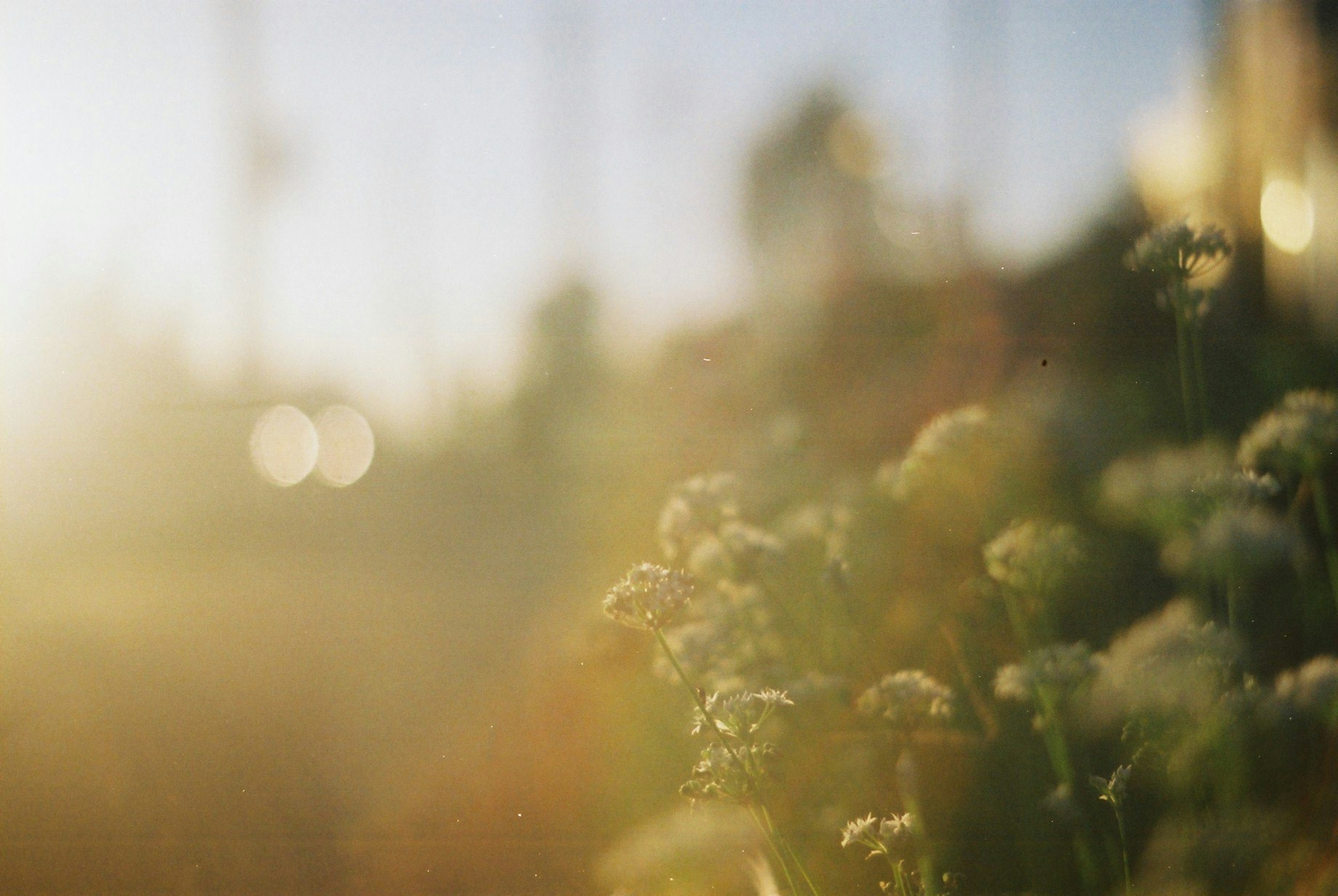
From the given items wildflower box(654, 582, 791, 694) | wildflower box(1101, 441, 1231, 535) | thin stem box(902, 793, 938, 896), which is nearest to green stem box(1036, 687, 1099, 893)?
thin stem box(902, 793, 938, 896)

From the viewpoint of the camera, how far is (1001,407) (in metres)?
1.90

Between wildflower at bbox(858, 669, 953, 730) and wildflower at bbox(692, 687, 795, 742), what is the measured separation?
26cm

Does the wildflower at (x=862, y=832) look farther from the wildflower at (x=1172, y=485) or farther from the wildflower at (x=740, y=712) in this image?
the wildflower at (x=1172, y=485)

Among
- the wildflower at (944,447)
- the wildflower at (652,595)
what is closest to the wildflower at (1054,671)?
the wildflower at (944,447)

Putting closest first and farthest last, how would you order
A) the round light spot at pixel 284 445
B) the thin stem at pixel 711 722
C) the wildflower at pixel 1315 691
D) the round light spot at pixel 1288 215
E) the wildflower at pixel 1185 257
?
the thin stem at pixel 711 722
the wildflower at pixel 1315 691
the wildflower at pixel 1185 257
the round light spot at pixel 1288 215
the round light spot at pixel 284 445

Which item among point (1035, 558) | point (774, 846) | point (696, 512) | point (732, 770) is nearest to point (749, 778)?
point (732, 770)

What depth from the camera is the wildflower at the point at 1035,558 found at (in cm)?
148

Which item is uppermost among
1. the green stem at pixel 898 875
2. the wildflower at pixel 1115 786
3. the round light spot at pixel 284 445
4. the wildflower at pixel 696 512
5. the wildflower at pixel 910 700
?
the round light spot at pixel 284 445

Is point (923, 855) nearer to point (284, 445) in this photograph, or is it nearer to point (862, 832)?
point (862, 832)

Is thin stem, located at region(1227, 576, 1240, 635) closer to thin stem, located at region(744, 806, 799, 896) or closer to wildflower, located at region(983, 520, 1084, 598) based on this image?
wildflower, located at region(983, 520, 1084, 598)

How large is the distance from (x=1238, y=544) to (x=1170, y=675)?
24cm

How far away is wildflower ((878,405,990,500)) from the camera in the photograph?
1.67m

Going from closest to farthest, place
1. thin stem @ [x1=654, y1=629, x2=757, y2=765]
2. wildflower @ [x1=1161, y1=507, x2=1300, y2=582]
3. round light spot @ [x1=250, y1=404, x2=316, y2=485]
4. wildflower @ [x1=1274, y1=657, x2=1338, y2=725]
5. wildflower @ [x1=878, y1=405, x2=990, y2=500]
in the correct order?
thin stem @ [x1=654, y1=629, x2=757, y2=765]
wildflower @ [x1=1274, y1=657, x2=1338, y2=725]
wildflower @ [x1=1161, y1=507, x2=1300, y2=582]
wildflower @ [x1=878, y1=405, x2=990, y2=500]
round light spot @ [x1=250, y1=404, x2=316, y2=485]

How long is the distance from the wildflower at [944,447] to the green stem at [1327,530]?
53cm
